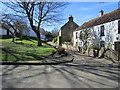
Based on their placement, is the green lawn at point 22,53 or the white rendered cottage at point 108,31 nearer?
the green lawn at point 22,53

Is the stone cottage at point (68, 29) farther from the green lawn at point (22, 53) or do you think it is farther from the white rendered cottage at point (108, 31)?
the green lawn at point (22, 53)

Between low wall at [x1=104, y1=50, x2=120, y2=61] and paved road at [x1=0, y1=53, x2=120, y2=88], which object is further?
low wall at [x1=104, y1=50, x2=120, y2=61]

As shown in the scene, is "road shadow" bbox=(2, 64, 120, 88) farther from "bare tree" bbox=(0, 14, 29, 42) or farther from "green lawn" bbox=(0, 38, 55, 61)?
"bare tree" bbox=(0, 14, 29, 42)

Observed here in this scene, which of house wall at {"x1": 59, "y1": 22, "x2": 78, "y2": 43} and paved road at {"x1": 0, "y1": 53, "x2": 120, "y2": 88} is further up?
house wall at {"x1": 59, "y1": 22, "x2": 78, "y2": 43}

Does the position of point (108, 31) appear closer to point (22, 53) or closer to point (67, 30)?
point (22, 53)

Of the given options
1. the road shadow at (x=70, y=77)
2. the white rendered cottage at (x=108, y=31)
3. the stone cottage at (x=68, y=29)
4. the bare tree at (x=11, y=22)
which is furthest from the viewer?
the stone cottage at (x=68, y=29)

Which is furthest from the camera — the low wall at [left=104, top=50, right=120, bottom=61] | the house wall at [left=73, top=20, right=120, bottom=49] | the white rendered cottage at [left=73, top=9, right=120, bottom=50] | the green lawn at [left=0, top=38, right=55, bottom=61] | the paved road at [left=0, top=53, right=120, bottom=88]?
the house wall at [left=73, top=20, right=120, bottom=49]

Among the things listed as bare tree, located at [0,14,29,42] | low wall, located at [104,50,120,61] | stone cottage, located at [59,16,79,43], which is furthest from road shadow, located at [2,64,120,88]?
stone cottage, located at [59,16,79,43]

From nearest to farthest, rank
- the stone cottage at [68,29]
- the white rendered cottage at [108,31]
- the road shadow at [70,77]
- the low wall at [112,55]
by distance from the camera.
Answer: the road shadow at [70,77], the low wall at [112,55], the white rendered cottage at [108,31], the stone cottage at [68,29]

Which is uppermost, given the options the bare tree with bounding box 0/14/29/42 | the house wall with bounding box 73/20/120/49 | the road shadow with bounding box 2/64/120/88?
the bare tree with bounding box 0/14/29/42

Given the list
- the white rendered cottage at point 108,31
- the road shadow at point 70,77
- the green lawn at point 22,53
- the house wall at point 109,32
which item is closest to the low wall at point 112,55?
the road shadow at point 70,77

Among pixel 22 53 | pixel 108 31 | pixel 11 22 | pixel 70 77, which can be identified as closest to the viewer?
pixel 70 77

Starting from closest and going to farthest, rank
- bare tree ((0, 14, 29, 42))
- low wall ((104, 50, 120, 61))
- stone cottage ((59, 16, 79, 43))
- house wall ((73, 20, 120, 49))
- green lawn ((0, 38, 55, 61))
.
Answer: low wall ((104, 50, 120, 61))
green lawn ((0, 38, 55, 61))
house wall ((73, 20, 120, 49))
bare tree ((0, 14, 29, 42))
stone cottage ((59, 16, 79, 43))

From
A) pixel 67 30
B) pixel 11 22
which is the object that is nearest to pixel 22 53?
pixel 11 22
